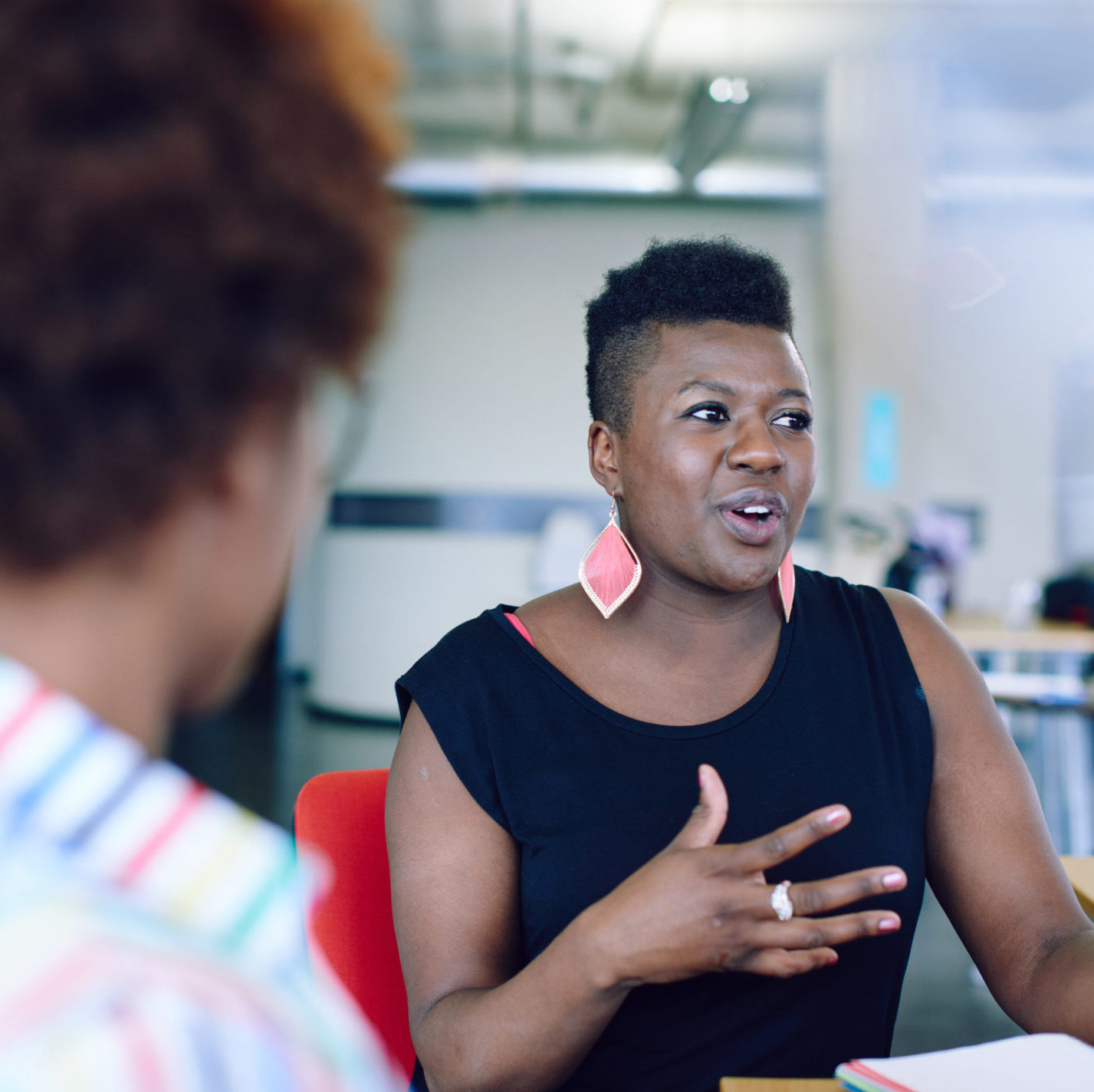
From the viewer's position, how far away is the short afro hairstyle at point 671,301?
1299 millimetres

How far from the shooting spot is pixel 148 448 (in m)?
0.44

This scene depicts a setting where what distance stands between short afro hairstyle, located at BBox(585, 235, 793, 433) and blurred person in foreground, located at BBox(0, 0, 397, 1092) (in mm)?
847

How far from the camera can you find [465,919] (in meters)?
1.12

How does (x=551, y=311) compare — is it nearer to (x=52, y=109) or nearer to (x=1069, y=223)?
(x=1069, y=223)

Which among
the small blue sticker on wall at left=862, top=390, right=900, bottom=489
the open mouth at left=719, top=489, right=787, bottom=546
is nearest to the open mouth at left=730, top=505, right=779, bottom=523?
the open mouth at left=719, top=489, right=787, bottom=546

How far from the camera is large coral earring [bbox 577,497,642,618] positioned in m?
1.30

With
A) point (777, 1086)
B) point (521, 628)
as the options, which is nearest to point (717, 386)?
point (521, 628)

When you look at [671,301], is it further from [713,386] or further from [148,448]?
[148,448]

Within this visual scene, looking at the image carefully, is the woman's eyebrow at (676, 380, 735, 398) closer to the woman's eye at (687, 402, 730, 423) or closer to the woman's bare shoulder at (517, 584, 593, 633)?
the woman's eye at (687, 402, 730, 423)

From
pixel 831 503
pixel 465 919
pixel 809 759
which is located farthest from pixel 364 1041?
pixel 831 503

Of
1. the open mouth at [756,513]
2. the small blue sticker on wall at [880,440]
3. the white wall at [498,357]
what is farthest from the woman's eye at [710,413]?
the white wall at [498,357]

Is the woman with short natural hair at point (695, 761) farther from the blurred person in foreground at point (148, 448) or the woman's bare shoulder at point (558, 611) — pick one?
the blurred person in foreground at point (148, 448)

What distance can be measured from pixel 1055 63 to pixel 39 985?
20.9ft

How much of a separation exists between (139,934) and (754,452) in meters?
0.97
